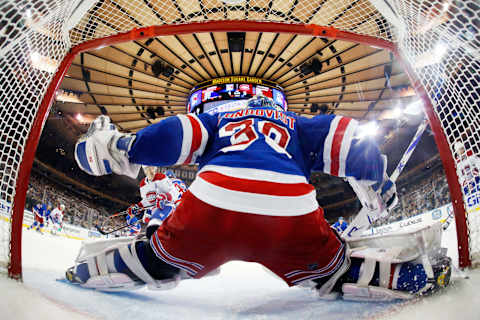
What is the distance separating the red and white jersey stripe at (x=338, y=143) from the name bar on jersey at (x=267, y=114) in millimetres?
143

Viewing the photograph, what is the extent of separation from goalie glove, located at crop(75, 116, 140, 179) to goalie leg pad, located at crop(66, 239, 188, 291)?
0.29 meters

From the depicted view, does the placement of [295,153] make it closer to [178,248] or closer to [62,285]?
[178,248]

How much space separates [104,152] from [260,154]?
1.72 feet

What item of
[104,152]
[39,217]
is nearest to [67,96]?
[39,217]

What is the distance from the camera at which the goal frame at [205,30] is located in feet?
3.53

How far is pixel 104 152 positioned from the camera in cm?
97

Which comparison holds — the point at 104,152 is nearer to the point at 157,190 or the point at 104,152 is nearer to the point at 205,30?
the point at 205,30

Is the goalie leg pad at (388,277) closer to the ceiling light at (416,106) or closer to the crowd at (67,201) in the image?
the ceiling light at (416,106)

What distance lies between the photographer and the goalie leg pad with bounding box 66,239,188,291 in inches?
40.5

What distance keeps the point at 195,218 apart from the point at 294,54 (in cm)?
459

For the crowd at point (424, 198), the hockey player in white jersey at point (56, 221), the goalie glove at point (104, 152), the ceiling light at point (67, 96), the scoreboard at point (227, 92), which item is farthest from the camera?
the crowd at point (424, 198)

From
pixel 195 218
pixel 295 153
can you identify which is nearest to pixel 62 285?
pixel 195 218

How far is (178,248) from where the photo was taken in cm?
86

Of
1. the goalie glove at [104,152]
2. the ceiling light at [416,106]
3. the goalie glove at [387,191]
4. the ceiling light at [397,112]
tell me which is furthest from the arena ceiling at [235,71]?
the goalie glove at [387,191]
